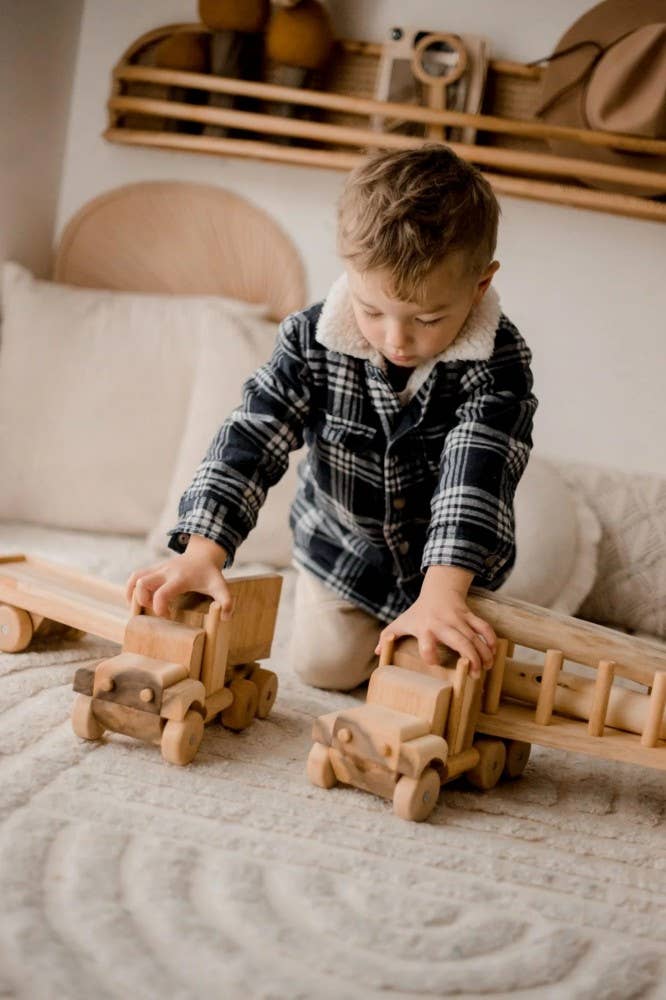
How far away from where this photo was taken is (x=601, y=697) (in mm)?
960

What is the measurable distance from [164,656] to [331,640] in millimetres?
313

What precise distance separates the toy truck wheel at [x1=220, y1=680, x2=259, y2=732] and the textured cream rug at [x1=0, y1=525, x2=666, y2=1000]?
0.02m

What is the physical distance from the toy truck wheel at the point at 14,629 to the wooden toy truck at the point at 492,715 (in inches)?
15.0

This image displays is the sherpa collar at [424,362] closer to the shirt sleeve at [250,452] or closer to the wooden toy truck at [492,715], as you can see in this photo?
the shirt sleeve at [250,452]

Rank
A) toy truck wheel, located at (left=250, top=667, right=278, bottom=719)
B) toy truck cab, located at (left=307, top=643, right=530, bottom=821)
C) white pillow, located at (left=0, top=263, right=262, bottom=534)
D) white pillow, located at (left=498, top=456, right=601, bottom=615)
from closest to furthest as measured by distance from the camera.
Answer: toy truck cab, located at (left=307, top=643, right=530, bottom=821) < toy truck wheel, located at (left=250, top=667, right=278, bottom=719) < white pillow, located at (left=498, top=456, right=601, bottom=615) < white pillow, located at (left=0, top=263, right=262, bottom=534)

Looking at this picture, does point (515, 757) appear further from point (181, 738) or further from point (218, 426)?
point (218, 426)

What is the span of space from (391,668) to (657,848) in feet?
0.89

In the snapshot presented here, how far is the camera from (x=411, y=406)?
3.77ft

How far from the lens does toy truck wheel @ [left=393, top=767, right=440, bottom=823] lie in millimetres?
892

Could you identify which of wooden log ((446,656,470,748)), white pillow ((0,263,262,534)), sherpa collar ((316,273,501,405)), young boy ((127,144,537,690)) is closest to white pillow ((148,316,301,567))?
white pillow ((0,263,262,534))

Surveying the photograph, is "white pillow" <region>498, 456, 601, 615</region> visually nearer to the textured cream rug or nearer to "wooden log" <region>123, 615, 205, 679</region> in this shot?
the textured cream rug

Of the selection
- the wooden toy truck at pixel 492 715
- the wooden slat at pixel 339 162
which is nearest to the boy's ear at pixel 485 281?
the wooden toy truck at pixel 492 715

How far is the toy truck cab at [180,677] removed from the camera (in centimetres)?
94

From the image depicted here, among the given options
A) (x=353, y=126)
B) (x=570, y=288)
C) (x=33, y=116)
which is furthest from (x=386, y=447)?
(x=33, y=116)
